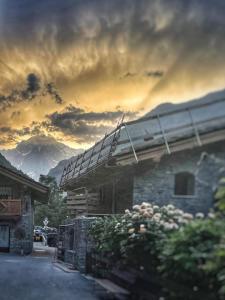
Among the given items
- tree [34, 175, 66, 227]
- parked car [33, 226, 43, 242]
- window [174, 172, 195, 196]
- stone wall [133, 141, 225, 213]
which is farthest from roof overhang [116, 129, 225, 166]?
tree [34, 175, 66, 227]

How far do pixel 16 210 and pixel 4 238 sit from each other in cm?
236

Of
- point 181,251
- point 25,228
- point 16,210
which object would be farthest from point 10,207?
point 181,251

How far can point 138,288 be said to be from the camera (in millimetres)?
8750

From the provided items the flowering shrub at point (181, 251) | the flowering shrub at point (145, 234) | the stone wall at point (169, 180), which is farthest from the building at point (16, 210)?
the flowering shrub at point (181, 251)

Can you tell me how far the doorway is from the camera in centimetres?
2841

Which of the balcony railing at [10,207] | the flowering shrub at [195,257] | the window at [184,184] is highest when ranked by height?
the window at [184,184]

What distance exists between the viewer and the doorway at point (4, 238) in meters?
28.4

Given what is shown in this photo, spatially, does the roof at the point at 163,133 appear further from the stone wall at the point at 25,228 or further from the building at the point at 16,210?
the stone wall at the point at 25,228

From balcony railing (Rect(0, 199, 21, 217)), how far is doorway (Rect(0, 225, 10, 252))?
165 centimetres

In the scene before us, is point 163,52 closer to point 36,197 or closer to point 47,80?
point 47,80

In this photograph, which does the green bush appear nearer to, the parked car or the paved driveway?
the paved driveway

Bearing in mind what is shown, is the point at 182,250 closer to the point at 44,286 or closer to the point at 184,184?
the point at 44,286

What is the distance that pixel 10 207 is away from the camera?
90.2 ft

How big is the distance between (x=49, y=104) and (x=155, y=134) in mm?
4349
